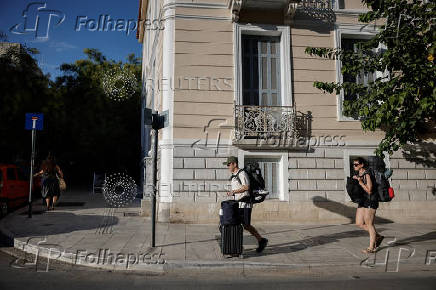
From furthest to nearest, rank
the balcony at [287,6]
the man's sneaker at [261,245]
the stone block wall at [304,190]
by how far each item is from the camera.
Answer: the balcony at [287,6] < the stone block wall at [304,190] < the man's sneaker at [261,245]

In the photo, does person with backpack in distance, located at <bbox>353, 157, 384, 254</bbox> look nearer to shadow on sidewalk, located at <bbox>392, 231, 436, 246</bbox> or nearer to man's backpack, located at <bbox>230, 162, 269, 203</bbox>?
shadow on sidewalk, located at <bbox>392, 231, 436, 246</bbox>

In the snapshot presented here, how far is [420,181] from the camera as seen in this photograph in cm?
1032

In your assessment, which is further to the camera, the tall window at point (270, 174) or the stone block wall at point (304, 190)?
the tall window at point (270, 174)

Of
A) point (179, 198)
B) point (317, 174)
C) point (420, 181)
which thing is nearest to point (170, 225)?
point (179, 198)

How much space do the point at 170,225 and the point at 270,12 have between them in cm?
701

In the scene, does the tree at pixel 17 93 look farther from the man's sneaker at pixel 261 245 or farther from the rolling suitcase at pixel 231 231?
the man's sneaker at pixel 261 245

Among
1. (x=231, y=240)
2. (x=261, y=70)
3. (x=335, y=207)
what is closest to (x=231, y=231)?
(x=231, y=240)

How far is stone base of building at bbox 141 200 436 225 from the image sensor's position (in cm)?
931

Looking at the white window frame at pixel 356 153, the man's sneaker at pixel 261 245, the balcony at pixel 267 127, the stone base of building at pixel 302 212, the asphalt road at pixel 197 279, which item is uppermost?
the balcony at pixel 267 127

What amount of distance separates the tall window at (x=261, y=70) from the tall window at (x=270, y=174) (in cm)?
179

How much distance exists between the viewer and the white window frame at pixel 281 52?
1002 cm

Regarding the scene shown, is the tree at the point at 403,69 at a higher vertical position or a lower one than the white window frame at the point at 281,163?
higher

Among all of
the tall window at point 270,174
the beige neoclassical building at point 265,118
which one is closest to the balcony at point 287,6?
the beige neoclassical building at point 265,118

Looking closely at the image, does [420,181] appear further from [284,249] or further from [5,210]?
[5,210]
